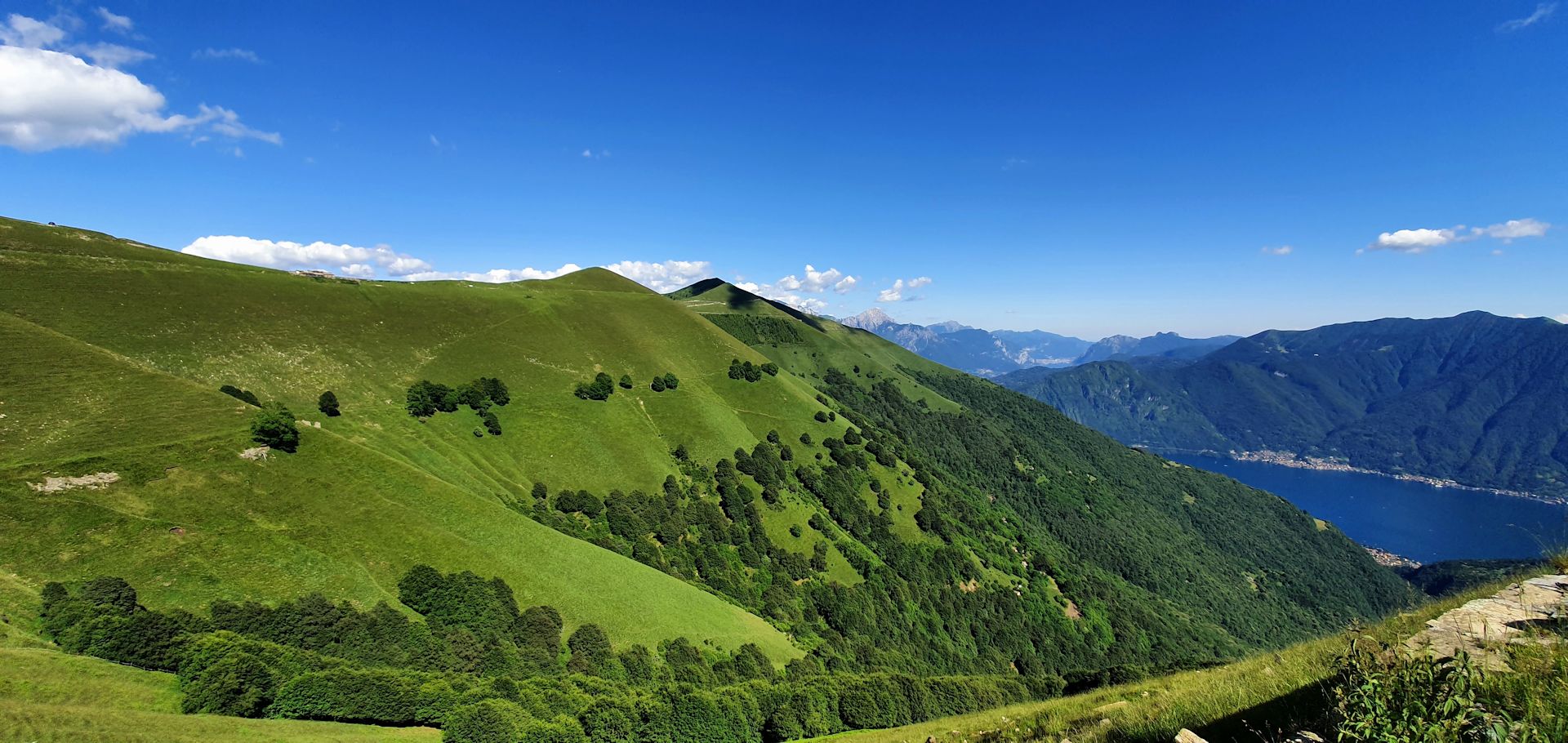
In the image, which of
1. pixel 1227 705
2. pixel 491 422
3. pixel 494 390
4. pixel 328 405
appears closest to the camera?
pixel 1227 705

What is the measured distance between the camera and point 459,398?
76.8m

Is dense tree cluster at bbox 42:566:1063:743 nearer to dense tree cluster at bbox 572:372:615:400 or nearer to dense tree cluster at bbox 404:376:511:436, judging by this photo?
dense tree cluster at bbox 404:376:511:436

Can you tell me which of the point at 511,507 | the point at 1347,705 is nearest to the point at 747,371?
the point at 511,507

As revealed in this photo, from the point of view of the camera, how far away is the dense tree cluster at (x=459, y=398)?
72562 mm

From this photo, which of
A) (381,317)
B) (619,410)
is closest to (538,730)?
(619,410)

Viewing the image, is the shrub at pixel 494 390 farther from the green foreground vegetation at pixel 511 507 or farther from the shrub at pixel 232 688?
the shrub at pixel 232 688

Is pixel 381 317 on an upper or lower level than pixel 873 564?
upper

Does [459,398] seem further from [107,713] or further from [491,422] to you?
[107,713]

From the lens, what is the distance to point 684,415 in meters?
100

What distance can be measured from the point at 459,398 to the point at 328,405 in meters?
14.9

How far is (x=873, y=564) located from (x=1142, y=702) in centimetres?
8126

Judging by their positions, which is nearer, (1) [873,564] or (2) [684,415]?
(1) [873,564]

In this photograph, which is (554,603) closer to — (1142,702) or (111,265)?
(1142,702)

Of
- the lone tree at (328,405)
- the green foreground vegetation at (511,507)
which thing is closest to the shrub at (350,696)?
the green foreground vegetation at (511,507)
